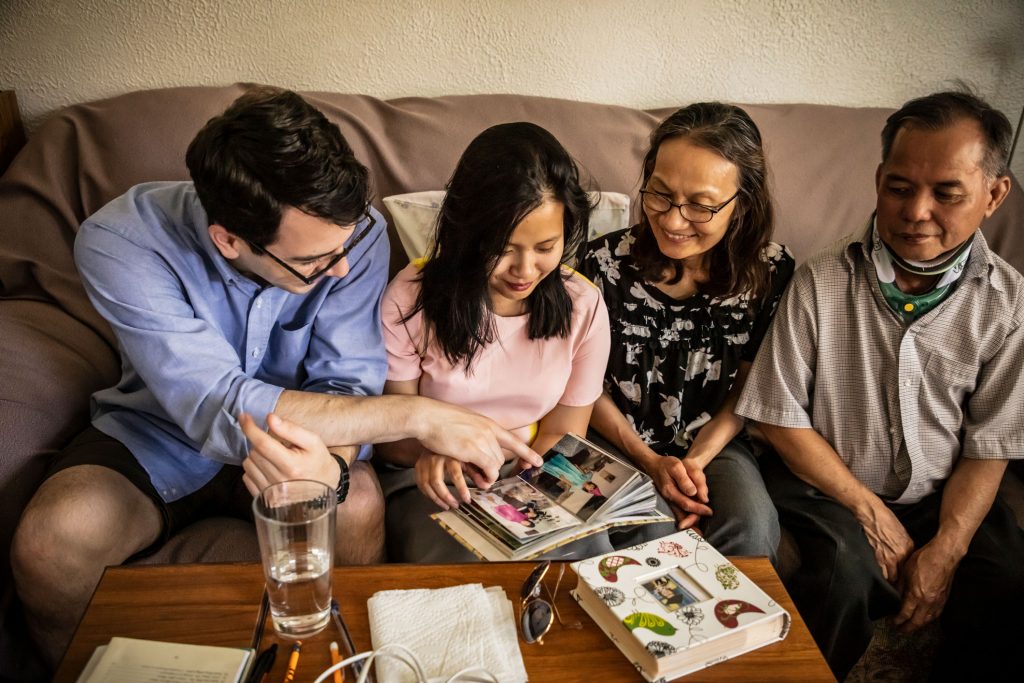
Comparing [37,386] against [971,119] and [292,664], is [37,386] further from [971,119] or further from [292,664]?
[971,119]

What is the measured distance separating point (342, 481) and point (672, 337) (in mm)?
798

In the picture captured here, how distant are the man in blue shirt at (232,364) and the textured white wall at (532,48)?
730 mm

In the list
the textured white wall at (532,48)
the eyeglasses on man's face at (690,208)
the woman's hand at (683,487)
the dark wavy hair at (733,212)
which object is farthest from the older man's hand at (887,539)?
the textured white wall at (532,48)

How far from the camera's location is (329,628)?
101 centimetres

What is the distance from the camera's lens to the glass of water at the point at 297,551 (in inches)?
37.8

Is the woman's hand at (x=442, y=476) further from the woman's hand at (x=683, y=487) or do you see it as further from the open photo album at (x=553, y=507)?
the woman's hand at (x=683, y=487)

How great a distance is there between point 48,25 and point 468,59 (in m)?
1.06

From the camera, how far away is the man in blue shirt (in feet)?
4.01

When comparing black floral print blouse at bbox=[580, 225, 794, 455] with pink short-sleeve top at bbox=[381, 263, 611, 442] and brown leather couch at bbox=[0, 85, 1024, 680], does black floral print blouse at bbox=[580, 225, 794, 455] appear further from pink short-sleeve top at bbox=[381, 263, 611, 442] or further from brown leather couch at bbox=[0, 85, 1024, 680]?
brown leather couch at bbox=[0, 85, 1024, 680]

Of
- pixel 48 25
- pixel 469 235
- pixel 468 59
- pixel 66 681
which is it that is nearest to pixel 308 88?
pixel 468 59

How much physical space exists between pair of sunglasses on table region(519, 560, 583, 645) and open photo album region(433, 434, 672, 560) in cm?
7

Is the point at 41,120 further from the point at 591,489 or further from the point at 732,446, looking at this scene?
the point at 732,446

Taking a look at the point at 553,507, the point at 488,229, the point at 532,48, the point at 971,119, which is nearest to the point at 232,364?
the point at 488,229

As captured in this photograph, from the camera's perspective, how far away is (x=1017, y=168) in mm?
2404
